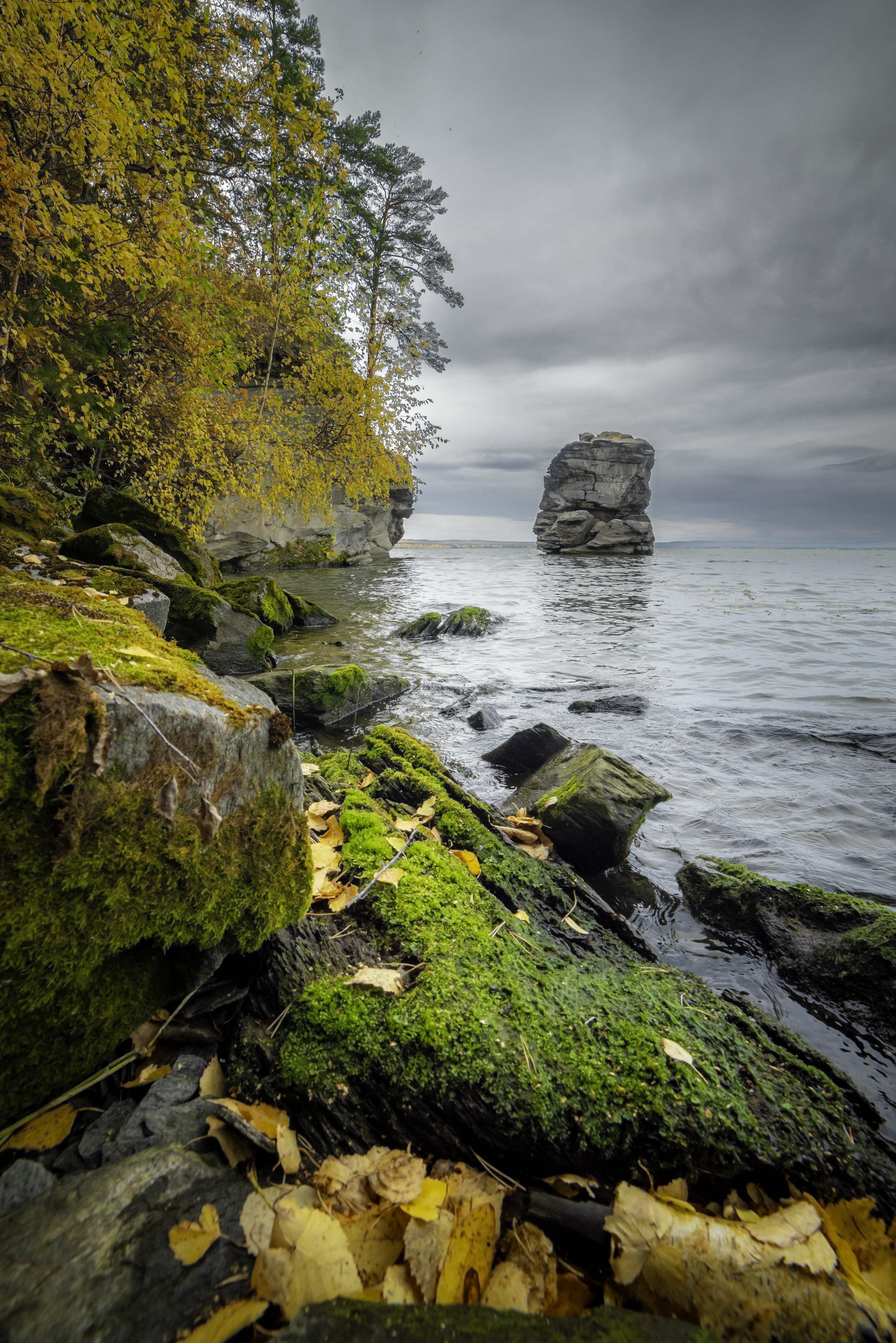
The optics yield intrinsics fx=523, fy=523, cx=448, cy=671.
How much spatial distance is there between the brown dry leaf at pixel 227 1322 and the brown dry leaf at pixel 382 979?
1.00m

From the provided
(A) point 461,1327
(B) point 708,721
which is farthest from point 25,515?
(B) point 708,721

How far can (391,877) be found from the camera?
2.85m

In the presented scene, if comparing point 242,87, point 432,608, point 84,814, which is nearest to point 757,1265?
point 84,814

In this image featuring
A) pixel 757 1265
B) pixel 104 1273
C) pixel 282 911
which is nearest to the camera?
pixel 104 1273

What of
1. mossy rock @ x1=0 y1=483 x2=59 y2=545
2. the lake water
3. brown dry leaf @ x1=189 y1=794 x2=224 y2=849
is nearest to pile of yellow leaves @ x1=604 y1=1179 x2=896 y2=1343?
the lake water

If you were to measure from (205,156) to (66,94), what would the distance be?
17.4 ft

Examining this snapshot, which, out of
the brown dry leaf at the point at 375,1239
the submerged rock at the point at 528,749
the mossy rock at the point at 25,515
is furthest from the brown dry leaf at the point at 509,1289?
the mossy rock at the point at 25,515

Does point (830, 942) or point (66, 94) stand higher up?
point (66, 94)

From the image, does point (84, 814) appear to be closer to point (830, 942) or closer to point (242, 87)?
point (830, 942)

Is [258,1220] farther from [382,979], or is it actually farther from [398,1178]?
[382,979]

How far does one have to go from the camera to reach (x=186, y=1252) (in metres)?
1.25

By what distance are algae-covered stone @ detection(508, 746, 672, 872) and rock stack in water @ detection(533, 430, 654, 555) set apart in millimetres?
76765

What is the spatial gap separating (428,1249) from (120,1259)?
2.45 ft

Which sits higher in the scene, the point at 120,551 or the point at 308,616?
the point at 120,551
